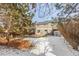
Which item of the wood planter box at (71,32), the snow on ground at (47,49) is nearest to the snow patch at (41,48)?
the snow on ground at (47,49)

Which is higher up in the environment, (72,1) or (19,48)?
(72,1)

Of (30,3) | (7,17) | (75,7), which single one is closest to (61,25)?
(75,7)

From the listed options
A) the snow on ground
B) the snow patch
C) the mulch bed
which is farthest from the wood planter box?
the mulch bed

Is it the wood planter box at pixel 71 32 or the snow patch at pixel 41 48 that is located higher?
the wood planter box at pixel 71 32

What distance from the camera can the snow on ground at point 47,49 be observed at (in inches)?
55.2

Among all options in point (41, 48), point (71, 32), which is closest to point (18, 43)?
point (41, 48)

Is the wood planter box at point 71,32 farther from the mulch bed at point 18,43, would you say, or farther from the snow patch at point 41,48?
the mulch bed at point 18,43

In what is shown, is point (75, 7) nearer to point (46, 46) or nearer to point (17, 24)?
point (46, 46)

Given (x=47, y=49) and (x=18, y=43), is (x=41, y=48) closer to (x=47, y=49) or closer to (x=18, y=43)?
(x=47, y=49)

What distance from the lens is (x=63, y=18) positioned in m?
1.42

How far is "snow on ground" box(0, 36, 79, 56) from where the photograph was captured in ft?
4.60

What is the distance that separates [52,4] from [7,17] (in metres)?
0.39

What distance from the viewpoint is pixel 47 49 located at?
1403mm

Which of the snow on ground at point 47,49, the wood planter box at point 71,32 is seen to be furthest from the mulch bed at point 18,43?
the wood planter box at point 71,32
